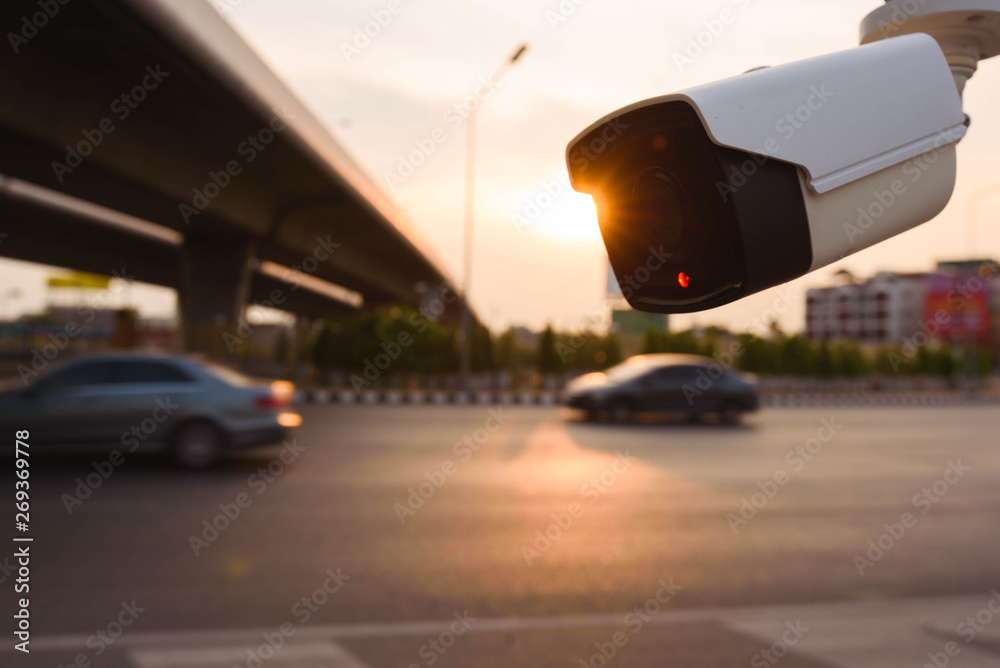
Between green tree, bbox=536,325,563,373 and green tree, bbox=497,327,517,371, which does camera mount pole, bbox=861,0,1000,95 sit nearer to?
green tree, bbox=536,325,563,373

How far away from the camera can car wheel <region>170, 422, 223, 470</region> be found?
978 centimetres

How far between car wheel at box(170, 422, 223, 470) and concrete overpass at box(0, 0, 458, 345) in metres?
5.47

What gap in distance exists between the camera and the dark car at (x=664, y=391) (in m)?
18.1

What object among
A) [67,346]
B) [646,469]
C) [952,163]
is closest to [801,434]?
[646,469]

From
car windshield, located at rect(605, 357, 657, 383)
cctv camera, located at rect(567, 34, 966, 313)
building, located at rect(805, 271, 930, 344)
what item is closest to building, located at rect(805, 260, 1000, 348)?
building, located at rect(805, 271, 930, 344)

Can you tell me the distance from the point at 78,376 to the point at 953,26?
10.3 m

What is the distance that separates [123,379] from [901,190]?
1021 cm

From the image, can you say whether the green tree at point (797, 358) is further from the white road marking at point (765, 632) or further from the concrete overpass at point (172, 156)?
the white road marking at point (765, 632)

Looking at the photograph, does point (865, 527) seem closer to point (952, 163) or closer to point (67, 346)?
point (952, 163)

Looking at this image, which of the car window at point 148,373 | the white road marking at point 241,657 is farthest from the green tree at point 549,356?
the white road marking at point 241,657

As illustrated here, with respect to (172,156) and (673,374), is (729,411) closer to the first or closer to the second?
(673,374)

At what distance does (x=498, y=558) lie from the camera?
233 inches

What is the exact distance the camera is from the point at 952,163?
43.9 inches

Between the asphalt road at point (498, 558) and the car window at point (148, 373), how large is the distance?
3.52 ft
